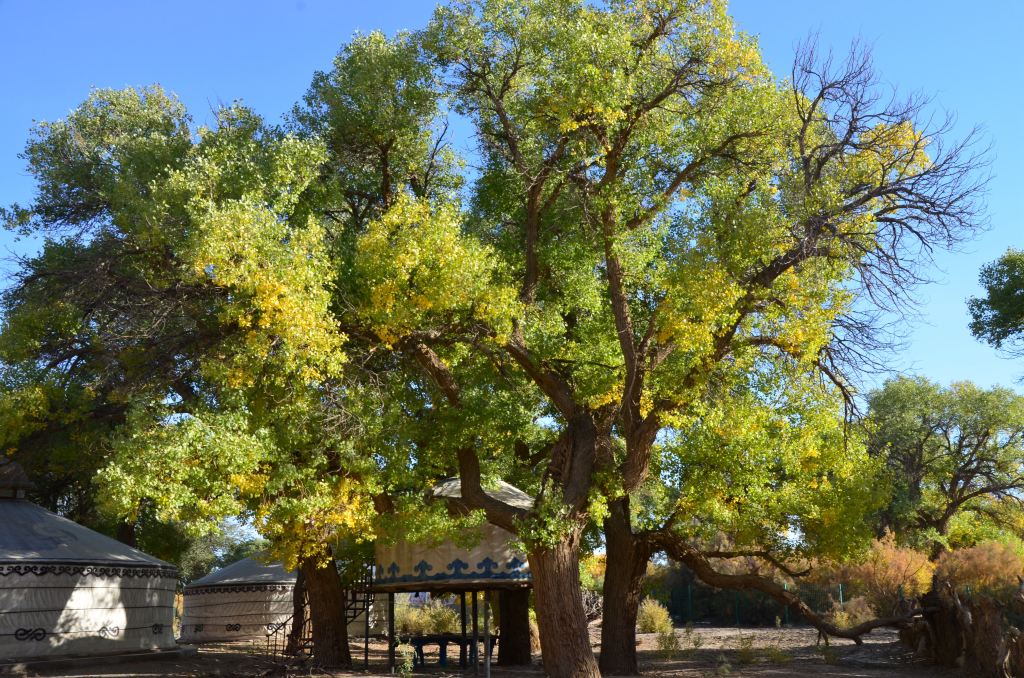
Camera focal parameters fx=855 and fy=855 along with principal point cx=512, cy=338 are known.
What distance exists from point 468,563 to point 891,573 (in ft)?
A: 56.0

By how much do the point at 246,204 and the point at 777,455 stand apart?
9.80 metres

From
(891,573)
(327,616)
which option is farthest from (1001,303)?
(327,616)

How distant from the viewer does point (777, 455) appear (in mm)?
15094

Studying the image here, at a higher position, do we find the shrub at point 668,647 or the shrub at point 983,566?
the shrub at point 983,566

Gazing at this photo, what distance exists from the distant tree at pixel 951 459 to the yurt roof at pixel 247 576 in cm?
2114

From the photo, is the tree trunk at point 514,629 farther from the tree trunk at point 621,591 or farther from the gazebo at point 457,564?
the tree trunk at point 621,591

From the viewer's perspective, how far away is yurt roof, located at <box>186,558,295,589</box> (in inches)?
1124

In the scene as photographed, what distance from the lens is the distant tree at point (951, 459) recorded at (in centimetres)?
3036

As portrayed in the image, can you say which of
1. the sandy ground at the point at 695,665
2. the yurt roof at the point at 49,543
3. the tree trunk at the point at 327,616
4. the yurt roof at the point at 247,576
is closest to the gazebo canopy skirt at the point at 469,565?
the tree trunk at the point at 327,616

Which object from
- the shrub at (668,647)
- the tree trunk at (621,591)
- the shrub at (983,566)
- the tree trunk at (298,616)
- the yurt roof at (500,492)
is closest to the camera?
the tree trunk at (621,591)

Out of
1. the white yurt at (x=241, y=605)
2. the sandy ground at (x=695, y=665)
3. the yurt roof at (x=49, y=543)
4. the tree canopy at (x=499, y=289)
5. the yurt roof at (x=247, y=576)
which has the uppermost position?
the tree canopy at (x=499, y=289)

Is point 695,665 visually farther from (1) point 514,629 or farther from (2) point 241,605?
(2) point 241,605

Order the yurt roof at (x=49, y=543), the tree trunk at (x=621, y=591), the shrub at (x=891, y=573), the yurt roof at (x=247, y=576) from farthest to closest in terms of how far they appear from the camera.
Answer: the yurt roof at (x=247, y=576), the shrub at (x=891, y=573), the yurt roof at (x=49, y=543), the tree trunk at (x=621, y=591)

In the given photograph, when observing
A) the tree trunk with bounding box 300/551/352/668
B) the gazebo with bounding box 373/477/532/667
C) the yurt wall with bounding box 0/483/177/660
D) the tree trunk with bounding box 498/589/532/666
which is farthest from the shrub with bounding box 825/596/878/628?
the yurt wall with bounding box 0/483/177/660
